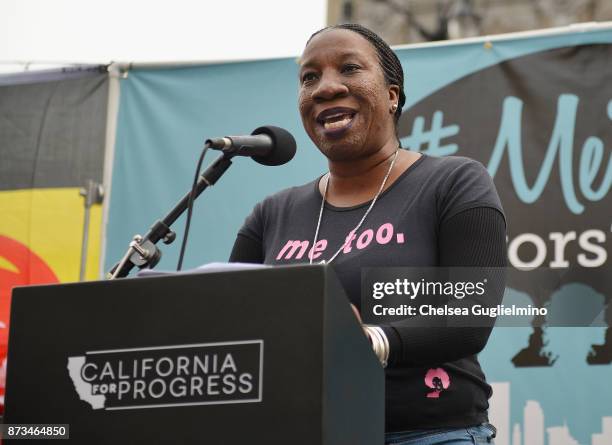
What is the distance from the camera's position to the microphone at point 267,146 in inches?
96.3

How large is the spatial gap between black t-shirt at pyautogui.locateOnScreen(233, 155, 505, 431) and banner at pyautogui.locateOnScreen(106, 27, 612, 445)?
5.23 ft

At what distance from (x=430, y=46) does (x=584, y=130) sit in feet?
2.51

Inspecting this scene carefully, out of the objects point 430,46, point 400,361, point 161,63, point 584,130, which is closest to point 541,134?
point 584,130

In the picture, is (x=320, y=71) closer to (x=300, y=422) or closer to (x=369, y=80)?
(x=369, y=80)

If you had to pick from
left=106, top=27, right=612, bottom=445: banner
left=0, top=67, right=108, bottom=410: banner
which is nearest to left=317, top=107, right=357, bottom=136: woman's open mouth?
left=106, top=27, right=612, bottom=445: banner

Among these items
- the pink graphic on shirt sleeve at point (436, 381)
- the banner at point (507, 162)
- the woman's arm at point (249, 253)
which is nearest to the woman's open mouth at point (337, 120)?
the woman's arm at point (249, 253)

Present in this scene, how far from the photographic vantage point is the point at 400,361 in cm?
201

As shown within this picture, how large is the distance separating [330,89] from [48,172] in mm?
2571

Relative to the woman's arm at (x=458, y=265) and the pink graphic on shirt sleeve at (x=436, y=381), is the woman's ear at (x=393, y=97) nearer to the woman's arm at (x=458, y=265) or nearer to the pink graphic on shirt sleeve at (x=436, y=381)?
the woman's arm at (x=458, y=265)

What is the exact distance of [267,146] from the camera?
250 cm

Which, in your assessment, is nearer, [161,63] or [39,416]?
[39,416]

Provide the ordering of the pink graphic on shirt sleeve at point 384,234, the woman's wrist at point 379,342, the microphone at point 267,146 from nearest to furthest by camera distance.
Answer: the woman's wrist at point 379,342, the pink graphic on shirt sleeve at point 384,234, the microphone at point 267,146

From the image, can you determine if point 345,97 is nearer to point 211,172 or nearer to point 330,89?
point 330,89

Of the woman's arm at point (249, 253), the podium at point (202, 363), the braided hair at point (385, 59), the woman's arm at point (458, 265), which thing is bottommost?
the podium at point (202, 363)
